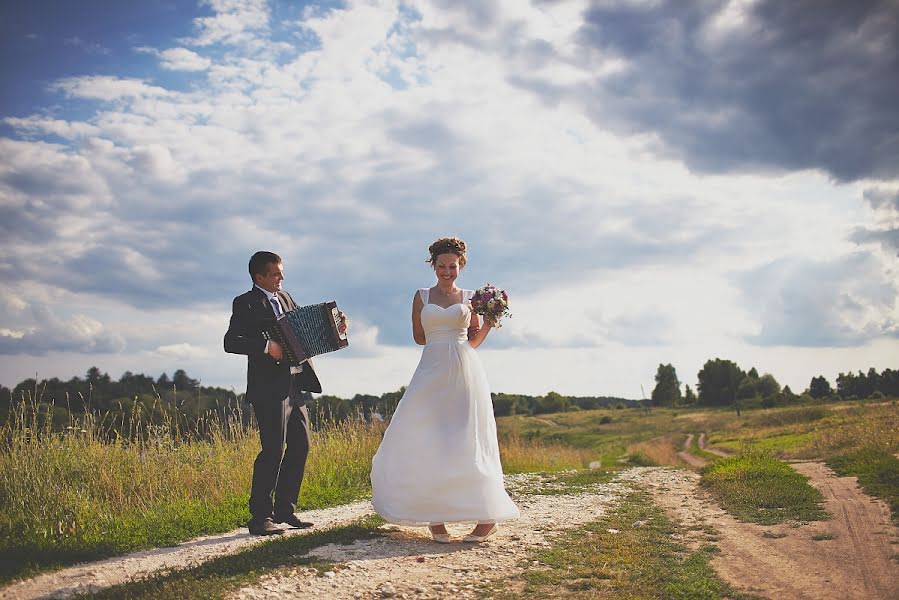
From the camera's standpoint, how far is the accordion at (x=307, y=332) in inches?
303

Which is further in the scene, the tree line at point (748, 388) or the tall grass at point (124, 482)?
the tree line at point (748, 388)

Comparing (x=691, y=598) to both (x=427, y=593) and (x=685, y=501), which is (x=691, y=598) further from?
(x=685, y=501)

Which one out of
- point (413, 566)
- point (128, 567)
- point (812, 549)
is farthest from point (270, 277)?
point (812, 549)

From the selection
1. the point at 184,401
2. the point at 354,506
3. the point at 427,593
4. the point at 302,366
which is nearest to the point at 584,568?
the point at 427,593

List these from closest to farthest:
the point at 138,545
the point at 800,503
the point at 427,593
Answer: the point at 427,593
the point at 138,545
the point at 800,503

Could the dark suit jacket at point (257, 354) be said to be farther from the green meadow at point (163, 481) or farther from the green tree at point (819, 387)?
the green tree at point (819, 387)

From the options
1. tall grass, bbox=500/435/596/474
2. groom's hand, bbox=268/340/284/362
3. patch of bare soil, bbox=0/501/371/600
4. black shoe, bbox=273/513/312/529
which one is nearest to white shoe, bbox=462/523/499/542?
patch of bare soil, bbox=0/501/371/600

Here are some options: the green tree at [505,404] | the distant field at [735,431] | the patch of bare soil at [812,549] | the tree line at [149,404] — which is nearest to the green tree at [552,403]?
the distant field at [735,431]

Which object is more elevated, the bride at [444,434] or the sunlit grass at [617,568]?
the bride at [444,434]

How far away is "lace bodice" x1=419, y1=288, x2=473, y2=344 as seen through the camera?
7.82 meters

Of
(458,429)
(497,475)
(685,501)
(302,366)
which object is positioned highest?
(302,366)

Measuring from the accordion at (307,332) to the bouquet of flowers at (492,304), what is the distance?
5.28ft

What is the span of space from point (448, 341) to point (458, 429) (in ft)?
3.30

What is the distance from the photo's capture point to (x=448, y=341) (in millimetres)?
7852
